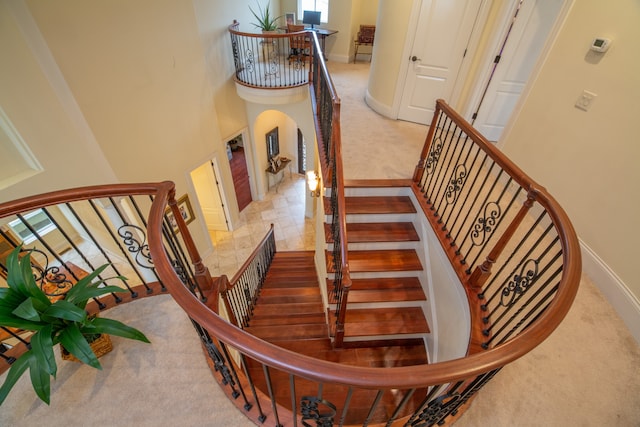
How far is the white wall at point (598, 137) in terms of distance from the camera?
2.02 meters

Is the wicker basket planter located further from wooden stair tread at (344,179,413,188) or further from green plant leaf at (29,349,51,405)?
wooden stair tread at (344,179,413,188)

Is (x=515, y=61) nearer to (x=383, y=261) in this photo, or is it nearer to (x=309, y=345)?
(x=383, y=261)

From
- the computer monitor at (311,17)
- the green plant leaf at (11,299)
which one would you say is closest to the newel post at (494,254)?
the green plant leaf at (11,299)

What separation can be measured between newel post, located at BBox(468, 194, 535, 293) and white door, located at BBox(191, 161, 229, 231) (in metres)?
5.28

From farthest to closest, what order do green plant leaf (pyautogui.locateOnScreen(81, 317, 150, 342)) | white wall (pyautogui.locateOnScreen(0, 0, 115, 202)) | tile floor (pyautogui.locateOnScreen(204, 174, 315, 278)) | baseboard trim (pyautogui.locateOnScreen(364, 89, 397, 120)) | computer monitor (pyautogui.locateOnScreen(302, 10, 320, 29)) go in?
computer monitor (pyautogui.locateOnScreen(302, 10, 320, 29)) → tile floor (pyautogui.locateOnScreen(204, 174, 315, 278)) → baseboard trim (pyautogui.locateOnScreen(364, 89, 397, 120)) → white wall (pyautogui.locateOnScreen(0, 0, 115, 202)) → green plant leaf (pyautogui.locateOnScreen(81, 317, 150, 342))

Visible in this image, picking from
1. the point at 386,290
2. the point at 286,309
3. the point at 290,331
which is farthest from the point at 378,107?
the point at 290,331

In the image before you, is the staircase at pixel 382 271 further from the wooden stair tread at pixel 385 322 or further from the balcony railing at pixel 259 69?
the balcony railing at pixel 259 69

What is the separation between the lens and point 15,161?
2828 millimetres

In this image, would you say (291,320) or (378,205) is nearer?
(378,205)

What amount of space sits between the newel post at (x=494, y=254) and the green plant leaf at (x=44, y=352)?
7.88 feet

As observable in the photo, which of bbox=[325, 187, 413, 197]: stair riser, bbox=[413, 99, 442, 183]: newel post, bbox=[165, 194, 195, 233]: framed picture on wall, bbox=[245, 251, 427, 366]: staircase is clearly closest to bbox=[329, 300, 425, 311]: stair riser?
bbox=[245, 251, 427, 366]: staircase

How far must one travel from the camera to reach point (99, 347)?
1.66m

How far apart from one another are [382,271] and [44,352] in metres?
2.41

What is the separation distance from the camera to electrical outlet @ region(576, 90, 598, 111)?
2.29 metres
